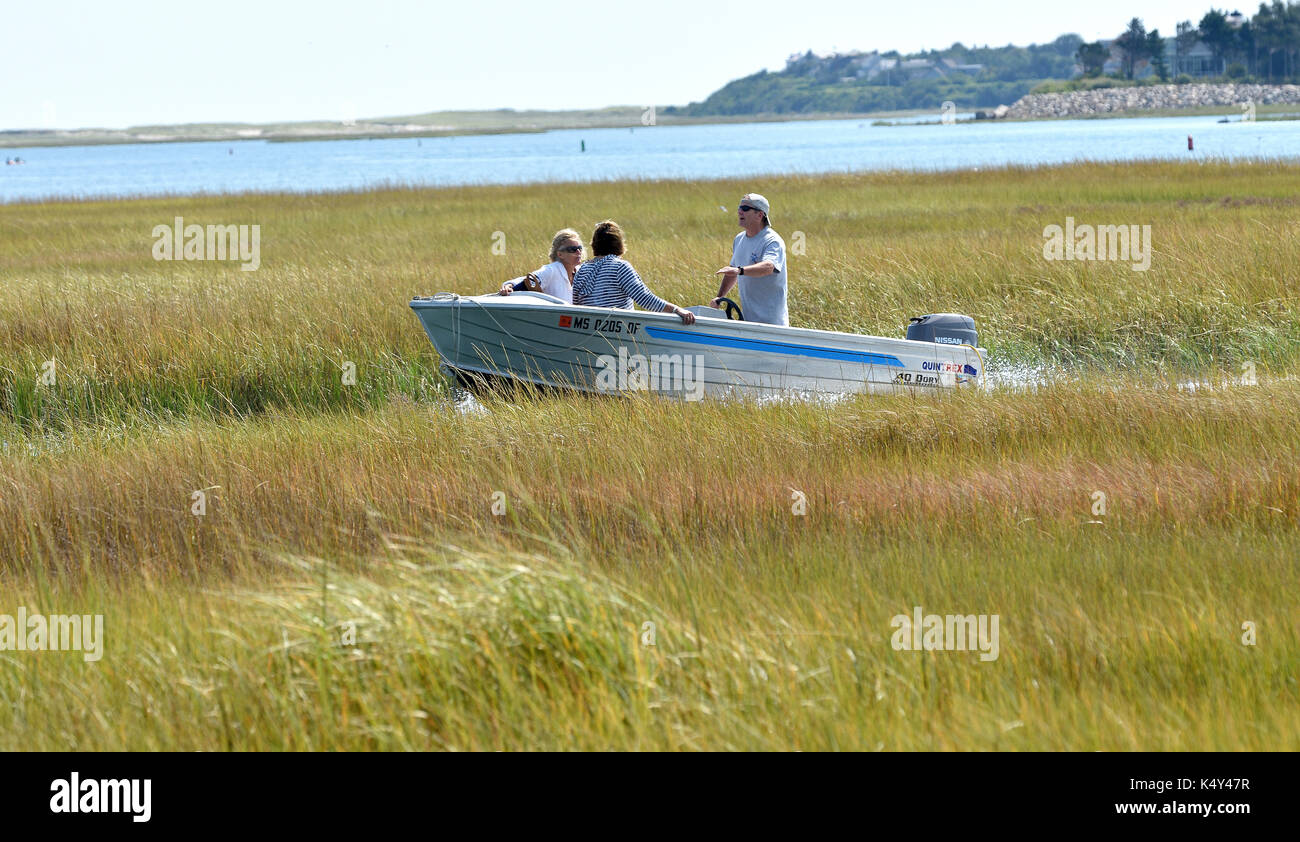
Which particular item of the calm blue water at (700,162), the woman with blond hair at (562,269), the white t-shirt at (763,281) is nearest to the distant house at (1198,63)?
the calm blue water at (700,162)

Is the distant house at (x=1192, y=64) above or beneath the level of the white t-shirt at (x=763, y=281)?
above

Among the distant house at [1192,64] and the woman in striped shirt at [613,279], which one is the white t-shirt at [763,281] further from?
the distant house at [1192,64]

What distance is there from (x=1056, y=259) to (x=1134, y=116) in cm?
13331

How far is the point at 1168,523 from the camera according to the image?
5.84 m

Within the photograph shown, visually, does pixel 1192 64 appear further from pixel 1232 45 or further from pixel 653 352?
pixel 653 352

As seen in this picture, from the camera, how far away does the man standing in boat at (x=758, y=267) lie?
30.9 ft

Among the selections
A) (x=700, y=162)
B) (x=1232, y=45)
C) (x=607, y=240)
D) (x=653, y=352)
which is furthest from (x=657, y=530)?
(x=1232, y=45)

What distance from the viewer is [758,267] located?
9328mm

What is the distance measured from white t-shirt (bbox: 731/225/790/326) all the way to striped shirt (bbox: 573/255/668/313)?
76 cm

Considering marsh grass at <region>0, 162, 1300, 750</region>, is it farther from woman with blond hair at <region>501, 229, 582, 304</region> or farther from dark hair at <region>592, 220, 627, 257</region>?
dark hair at <region>592, 220, 627, 257</region>

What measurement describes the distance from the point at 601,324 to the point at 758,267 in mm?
1275

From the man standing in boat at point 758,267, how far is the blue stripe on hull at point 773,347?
395 mm
